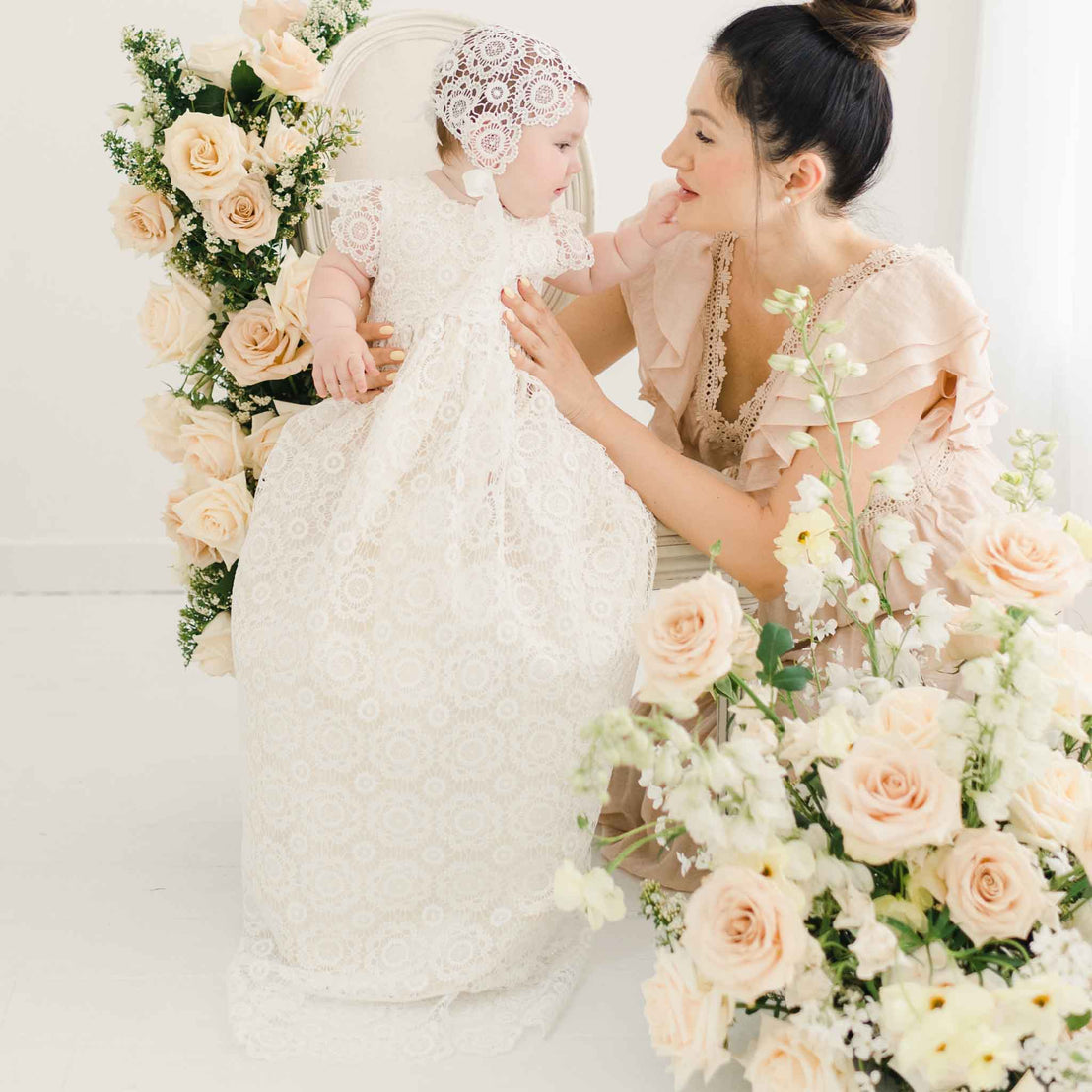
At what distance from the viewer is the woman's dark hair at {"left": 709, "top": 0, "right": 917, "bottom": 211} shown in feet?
5.73

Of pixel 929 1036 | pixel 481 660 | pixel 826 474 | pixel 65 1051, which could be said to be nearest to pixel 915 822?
pixel 929 1036

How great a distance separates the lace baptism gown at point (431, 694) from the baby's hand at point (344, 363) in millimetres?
50

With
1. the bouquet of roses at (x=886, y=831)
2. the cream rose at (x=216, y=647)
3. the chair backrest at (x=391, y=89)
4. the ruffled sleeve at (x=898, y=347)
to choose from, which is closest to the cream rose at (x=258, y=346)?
the chair backrest at (x=391, y=89)

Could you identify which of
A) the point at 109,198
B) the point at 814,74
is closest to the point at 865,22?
the point at 814,74

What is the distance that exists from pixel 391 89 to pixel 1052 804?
154 centimetres

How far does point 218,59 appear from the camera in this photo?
1.92 m

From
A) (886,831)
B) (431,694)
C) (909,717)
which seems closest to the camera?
(886,831)

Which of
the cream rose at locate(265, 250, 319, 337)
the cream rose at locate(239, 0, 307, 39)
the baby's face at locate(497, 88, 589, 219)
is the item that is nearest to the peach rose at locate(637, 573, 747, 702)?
the baby's face at locate(497, 88, 589, 219)

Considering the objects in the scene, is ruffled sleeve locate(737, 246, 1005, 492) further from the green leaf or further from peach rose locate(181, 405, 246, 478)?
the green leaf

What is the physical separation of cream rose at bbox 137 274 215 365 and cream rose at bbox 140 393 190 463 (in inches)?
3.3

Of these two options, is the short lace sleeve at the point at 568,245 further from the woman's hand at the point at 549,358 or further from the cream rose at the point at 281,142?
the cream rose at the point at 281,142

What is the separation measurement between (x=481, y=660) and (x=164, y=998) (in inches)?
25.0

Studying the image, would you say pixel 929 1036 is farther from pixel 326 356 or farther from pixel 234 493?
pixel 234 493

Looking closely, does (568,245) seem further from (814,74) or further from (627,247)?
(814,74)
